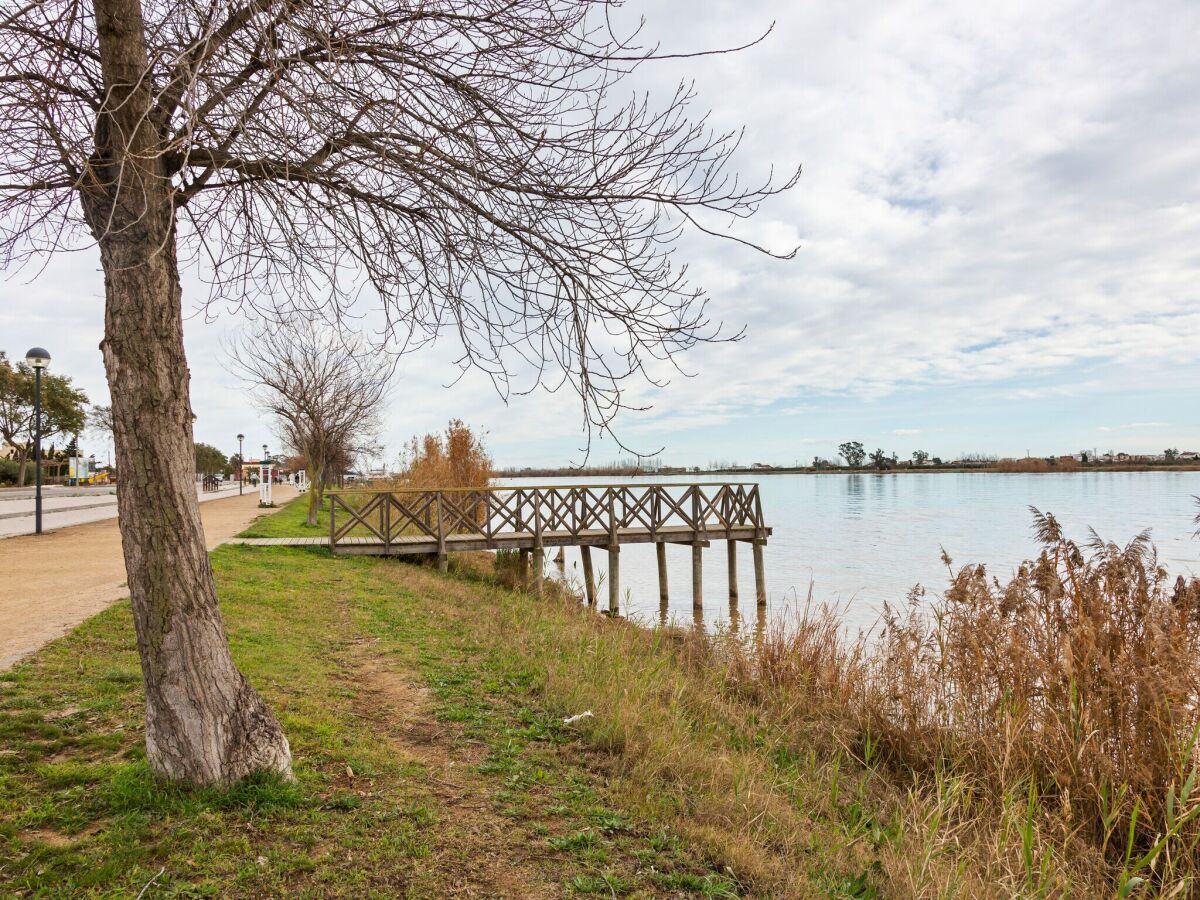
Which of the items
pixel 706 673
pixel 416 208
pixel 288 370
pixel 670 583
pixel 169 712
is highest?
pixel 288 370

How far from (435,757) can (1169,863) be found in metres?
3.82

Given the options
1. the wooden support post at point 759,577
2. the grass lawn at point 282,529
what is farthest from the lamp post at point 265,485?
the wooden support post at point 759,577

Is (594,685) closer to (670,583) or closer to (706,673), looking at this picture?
(706,673)

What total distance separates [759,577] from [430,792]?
15430 millimetres

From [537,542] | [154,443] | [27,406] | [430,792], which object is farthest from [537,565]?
[27,406]

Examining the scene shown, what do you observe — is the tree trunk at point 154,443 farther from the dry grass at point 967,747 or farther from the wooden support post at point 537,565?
the wooden support post at point 537,565

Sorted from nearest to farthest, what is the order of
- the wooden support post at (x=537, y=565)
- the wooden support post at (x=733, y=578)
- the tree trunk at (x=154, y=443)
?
the tree trunk at (x=154, y=443) < the wooden support post at (x=537, y=565) < the wooden support post at (x=733, y=578)

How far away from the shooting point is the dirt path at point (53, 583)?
6570 mm

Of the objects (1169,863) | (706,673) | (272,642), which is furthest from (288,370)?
(1169,863)

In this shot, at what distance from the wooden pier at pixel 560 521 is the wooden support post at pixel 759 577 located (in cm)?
3

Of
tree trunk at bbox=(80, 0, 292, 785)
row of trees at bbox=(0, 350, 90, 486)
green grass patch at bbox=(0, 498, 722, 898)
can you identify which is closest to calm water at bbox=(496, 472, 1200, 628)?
green grass patch at bbox=(0, 498, 722, 898)

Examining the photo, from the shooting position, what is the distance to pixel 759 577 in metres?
18.2

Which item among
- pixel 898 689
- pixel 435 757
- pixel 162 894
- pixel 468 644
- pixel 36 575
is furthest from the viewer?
pixel 36 575

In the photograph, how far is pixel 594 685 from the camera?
567cm
